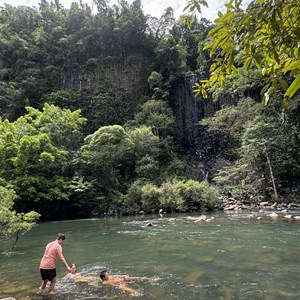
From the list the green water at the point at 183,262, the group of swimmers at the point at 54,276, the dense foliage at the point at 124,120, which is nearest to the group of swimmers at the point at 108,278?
the group of swimmers at the point at 54,276

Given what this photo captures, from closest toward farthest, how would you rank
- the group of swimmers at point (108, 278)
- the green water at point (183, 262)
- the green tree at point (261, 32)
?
the green tree at point (261, 32), the green water at point (183, 262), the group of swimmers at point (108, 278)

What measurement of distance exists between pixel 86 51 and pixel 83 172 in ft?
90.1

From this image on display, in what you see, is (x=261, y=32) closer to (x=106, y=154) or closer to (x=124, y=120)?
(x=106, y=154)

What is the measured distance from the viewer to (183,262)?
27.4 ft

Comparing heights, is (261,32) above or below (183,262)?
above

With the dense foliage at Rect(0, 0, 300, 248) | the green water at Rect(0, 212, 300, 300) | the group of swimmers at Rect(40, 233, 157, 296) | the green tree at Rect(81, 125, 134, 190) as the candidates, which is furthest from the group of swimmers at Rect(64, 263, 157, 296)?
the green tree at Rect(81, 125, 134, 190)

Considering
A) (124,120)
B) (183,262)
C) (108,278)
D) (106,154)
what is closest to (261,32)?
(108,278)

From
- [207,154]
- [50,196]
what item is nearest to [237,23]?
[50,196]

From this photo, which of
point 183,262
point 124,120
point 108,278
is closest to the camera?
point 108,278

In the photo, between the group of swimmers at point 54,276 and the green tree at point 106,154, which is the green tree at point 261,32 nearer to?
the group of swimmers at point 54,276

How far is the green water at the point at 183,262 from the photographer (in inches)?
242

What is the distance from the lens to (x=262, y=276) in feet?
22.0

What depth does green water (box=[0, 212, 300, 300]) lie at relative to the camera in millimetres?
6148

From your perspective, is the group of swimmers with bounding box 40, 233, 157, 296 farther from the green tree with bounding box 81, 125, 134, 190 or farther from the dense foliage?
the green tree with bounding box 81, 125, 134, 190
